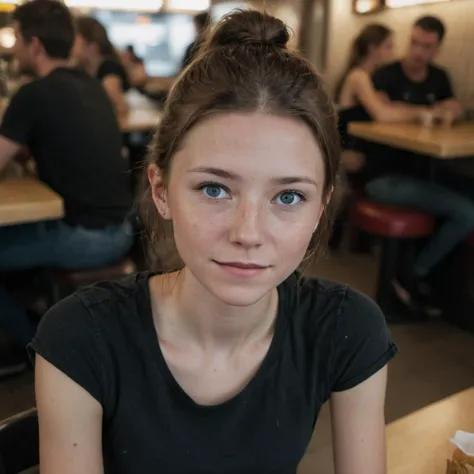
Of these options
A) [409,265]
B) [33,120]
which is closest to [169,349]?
[33,120]

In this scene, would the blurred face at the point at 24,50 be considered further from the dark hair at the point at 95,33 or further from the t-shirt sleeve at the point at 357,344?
the t-shirt sleeve at the point at 357,344

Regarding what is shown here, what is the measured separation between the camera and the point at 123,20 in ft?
22.9

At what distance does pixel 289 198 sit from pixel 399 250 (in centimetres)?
278

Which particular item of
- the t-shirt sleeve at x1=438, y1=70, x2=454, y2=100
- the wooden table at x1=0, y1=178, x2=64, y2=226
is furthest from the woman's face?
the t-shirt sleeve at x1=438, y1=70, x2=454, y2=100

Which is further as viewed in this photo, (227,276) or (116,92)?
(116,92)

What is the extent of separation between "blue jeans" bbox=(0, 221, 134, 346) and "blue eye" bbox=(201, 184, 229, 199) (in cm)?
170

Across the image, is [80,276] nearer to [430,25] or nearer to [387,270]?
[387,270]

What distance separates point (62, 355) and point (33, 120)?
1701 mm

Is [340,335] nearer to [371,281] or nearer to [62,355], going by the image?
[62,355]

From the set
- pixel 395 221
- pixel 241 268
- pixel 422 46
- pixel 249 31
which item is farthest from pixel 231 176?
pixel 422 46

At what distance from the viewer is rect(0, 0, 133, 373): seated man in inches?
96.0

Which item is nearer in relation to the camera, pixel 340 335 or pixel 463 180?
pixel 340 335

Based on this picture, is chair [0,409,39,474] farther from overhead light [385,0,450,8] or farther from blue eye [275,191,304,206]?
overhead light [385,0,450,8]

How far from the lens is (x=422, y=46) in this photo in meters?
3.95
